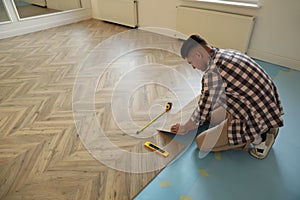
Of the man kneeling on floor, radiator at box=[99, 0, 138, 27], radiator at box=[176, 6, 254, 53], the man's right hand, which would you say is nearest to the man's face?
the man kneeling on floor

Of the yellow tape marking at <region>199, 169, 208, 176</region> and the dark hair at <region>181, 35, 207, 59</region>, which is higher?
the dark hair at <region>181, 35, 207, 59</region>

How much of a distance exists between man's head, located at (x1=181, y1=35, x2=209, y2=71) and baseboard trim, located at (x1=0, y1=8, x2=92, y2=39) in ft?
11.3

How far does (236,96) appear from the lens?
1291 mm

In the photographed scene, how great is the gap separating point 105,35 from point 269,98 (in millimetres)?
2921

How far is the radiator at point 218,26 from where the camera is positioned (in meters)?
2.60

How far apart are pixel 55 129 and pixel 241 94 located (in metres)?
1.35

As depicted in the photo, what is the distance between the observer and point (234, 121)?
1.36 metres

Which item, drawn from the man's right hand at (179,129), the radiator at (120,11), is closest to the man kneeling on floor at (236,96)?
the man's right hand at (179,129)

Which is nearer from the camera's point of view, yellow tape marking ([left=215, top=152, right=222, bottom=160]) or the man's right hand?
yellow tape marking ([left=215, top=152, right=222, bottom=160])

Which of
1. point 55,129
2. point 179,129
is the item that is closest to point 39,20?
point 55,129

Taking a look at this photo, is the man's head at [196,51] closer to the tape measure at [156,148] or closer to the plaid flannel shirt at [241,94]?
the plaid flannel shirt at [241,94]

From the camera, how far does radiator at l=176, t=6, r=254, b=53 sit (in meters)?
2.60

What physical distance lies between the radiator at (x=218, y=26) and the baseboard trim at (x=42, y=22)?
2.16 metres

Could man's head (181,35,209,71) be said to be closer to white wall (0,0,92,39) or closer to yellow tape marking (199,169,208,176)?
yellow tape marking (199,169,208,176)
